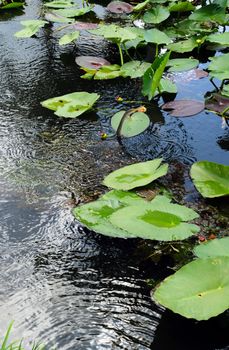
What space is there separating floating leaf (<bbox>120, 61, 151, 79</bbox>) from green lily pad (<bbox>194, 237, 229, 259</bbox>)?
1.11m

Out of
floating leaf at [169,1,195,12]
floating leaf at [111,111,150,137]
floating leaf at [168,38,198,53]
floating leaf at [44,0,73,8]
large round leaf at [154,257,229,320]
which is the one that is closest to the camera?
large round leaf at [154,257,229,320]

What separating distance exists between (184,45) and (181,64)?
243mm

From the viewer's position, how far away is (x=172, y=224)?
1208 mm

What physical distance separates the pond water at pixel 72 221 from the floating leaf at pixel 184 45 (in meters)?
0.27

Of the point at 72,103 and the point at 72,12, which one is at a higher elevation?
the point at 72,12

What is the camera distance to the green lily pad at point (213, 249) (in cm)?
112

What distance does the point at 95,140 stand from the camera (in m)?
1.74

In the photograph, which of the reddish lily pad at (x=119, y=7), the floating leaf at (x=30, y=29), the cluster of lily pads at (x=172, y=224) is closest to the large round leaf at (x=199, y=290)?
the cluster of lily pads at (x=172, y=224)

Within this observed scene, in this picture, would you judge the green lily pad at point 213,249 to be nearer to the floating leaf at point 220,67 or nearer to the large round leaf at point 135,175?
the large round leaf at point 135,175

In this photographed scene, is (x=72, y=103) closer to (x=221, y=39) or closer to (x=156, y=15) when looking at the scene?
(x=221, y=39)

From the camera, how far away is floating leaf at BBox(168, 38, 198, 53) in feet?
7.55

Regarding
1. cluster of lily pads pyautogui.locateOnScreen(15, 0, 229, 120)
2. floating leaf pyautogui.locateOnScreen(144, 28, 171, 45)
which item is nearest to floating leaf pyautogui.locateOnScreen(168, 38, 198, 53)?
cluster of lily pads pyautogui.locateOnScreen(15, 0, 229, 120)

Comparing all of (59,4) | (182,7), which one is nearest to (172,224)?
(182,7)

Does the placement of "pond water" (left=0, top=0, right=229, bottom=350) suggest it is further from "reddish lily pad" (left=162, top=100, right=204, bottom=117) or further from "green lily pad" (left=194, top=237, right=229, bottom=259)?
"green lily pad" (left=194, top=237, right=229, bottom=259)
